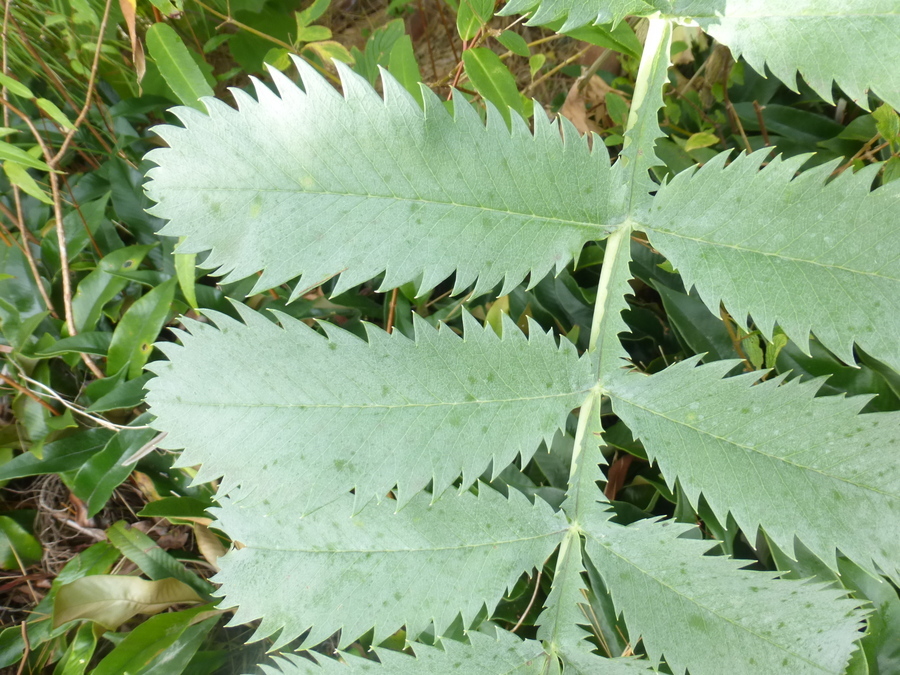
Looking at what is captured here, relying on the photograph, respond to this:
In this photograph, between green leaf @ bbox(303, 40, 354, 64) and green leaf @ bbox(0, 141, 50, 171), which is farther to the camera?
green leaf @ bbox(303, 40, 354, 64)

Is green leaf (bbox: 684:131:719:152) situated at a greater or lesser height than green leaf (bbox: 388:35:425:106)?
lesser

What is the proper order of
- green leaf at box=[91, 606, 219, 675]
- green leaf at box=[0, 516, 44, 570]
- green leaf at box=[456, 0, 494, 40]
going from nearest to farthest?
1. green leaf at box=[456, 0, 494, 40]
2. green leaf at box=[91, 606, 219, 675]
3. green leaf at box=[0, 516, 44, 570]

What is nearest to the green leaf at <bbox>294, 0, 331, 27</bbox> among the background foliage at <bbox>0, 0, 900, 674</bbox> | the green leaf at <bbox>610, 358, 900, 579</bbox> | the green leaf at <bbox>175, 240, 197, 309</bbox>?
the background foliage at <bbox>0, 0, 900, 674</bbox>

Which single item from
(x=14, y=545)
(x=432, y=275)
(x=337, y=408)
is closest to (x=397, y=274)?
(x=432, y=275)

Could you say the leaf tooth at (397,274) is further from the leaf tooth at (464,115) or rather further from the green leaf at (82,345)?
the green leaf at (82,345)

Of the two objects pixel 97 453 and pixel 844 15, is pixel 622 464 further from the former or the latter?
pixel 97 453

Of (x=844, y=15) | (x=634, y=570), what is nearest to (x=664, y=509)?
(x=634, y=570)

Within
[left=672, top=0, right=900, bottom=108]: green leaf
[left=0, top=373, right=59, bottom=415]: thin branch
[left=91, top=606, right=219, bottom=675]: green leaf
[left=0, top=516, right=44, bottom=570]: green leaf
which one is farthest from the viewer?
[left=0, top=516, right=44, bottom=570]: green leaf

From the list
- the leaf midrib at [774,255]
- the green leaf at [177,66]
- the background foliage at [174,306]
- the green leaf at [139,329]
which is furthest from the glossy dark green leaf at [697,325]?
the green leaf at [139,329]

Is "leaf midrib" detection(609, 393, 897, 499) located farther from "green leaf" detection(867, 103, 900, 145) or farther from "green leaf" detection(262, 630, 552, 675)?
"green leaf" detection(867, 103, 900, 145)
